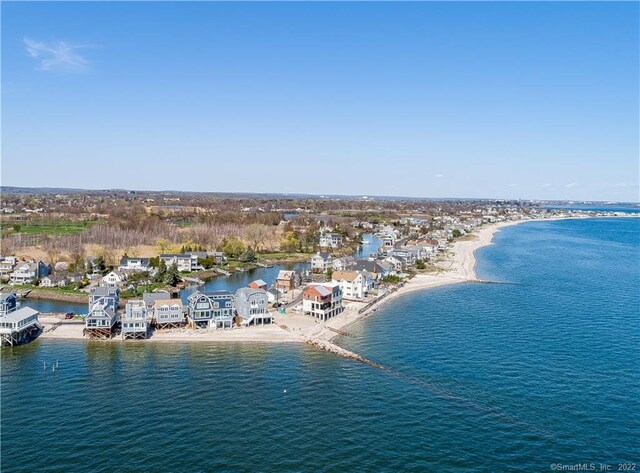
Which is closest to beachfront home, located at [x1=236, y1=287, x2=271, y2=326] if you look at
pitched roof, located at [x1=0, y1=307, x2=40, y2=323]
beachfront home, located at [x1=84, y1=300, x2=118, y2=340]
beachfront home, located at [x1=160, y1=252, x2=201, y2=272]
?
beachfront home, located at [x1=84, y1=300, x2=118, y2=340]

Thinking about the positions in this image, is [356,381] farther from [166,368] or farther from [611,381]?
[611,381]

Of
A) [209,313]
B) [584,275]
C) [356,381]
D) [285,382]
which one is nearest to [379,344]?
[356,381]

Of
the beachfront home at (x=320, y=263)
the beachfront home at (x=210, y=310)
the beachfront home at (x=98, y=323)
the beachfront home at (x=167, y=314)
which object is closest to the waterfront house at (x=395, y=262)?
the beachfront home at (x=320, y=263)

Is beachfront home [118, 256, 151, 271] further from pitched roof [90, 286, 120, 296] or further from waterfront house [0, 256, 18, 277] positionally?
pitched roof [90, 286, 120, 296]

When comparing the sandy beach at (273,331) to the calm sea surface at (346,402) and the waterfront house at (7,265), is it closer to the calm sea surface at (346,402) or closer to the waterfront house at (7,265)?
the calm sea surface at (346,402)

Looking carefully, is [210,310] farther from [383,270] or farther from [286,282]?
[383,270]

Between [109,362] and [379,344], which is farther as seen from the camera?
[379,344]

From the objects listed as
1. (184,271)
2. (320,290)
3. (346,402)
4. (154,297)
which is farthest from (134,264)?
(346,402)
